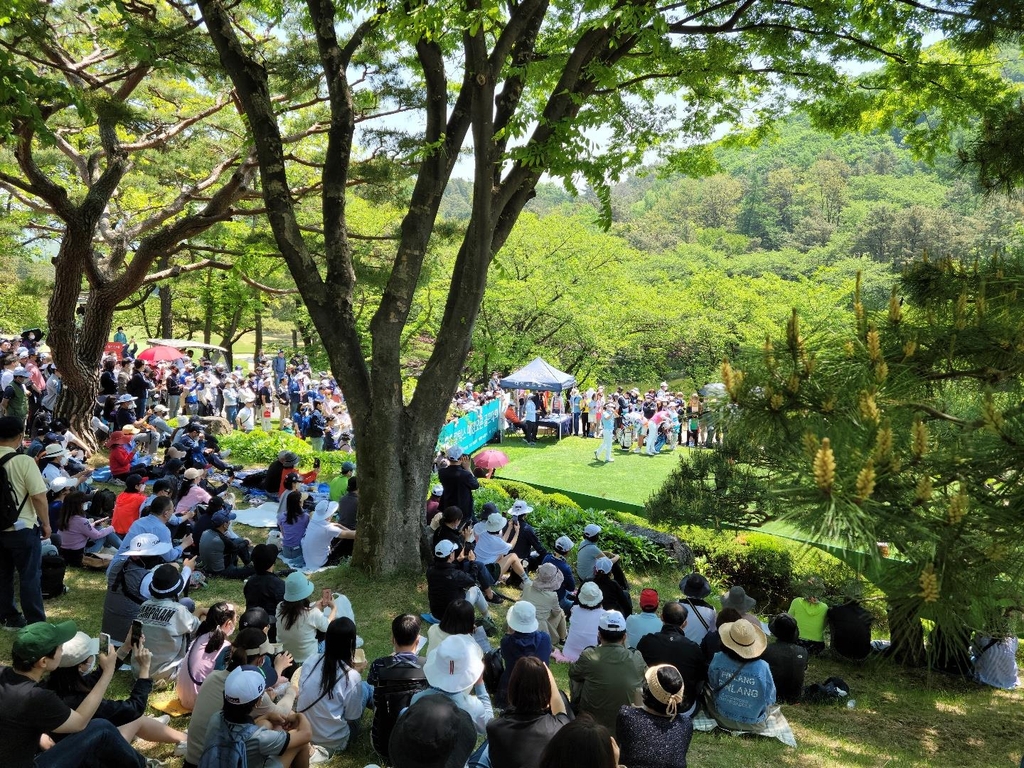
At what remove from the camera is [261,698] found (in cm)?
414

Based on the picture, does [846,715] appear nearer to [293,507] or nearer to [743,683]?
[743,683]

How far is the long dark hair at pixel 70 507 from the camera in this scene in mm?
7648

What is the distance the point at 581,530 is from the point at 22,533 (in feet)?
23.2

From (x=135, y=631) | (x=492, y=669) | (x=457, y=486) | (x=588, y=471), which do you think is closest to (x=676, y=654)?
(x=492, y=669)

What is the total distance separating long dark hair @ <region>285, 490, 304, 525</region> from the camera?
868 cm

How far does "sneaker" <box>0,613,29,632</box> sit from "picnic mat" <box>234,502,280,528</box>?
4.13 metres

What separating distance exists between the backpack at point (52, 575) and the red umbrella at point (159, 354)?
54.4 ft

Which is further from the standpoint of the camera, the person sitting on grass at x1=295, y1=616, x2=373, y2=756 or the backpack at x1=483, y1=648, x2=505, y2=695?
the backpack at x1=483, y1=648, x2=505, y2=695

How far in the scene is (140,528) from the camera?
6.49 m

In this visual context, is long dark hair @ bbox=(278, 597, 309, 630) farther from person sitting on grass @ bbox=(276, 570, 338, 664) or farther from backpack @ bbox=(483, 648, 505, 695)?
backpack @ bbox=(483, 648, 505, 695)

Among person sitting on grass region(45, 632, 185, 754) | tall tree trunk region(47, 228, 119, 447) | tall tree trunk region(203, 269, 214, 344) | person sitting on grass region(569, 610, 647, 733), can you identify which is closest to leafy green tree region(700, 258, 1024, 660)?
person sitting on grass region(569, 610, 647, 733)

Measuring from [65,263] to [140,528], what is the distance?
7071mm

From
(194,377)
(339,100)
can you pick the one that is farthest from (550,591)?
(194,377)

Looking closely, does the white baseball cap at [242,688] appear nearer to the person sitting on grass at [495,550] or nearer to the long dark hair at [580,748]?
the long dark hair at [580,748]
